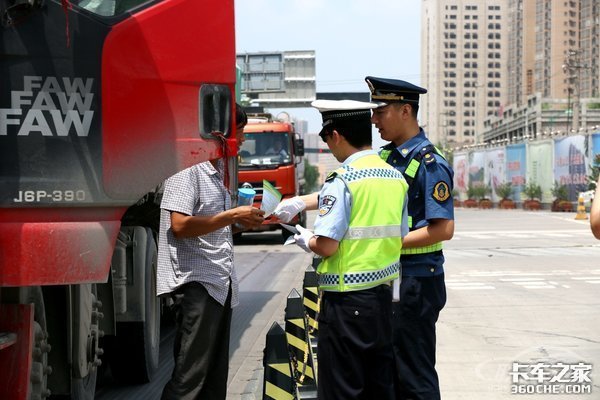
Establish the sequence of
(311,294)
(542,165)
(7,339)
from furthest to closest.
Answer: (542,165)
(311,294)
(7,339)

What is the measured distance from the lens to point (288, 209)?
15.3ft

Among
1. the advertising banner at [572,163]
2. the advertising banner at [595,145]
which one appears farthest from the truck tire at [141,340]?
the advertising banner at [572,163]

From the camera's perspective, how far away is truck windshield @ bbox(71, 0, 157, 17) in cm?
452

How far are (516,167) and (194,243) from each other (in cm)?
6012

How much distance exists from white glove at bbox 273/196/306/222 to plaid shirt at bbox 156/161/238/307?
1.72 feet

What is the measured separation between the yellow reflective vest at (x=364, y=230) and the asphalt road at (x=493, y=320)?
3028 mm

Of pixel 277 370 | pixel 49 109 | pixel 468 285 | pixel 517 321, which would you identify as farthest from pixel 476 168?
pixel 49 109

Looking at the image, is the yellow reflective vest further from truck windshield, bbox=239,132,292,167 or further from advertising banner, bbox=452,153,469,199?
advertising banner, bbox=452,153,469,199

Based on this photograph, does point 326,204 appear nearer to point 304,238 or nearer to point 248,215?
point 304,238

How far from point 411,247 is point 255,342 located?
517 centimetres

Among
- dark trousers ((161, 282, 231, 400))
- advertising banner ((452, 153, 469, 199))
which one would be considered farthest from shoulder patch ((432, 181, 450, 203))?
advertising banner ((452, 153, 469, 199))

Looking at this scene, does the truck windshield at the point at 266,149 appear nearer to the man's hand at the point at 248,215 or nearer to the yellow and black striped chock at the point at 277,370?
the yellow and black striped chock at the point at 277,370

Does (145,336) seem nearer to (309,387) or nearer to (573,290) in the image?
(309,387)

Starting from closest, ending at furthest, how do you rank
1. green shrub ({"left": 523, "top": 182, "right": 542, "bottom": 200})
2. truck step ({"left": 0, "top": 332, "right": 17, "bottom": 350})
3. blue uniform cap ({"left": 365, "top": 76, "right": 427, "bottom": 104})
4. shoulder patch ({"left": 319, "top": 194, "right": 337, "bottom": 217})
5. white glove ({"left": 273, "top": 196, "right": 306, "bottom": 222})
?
truck step ({"left": 0, "top": 332, "right": 17, "bottom": 350}) < shoulder patch ({"left": 319, "top": 194, "right": 337, "bottom": 217}) < white glove ({"left": 273, "top": 196, "right": 306, "bottom": 222}) < blue uniform cap ({"left": 365, "top": 76, "right": 427, "bottom": 104}) < green shrub ({"left": 523, "top": 182, "right": 542, "bottom": 200})
